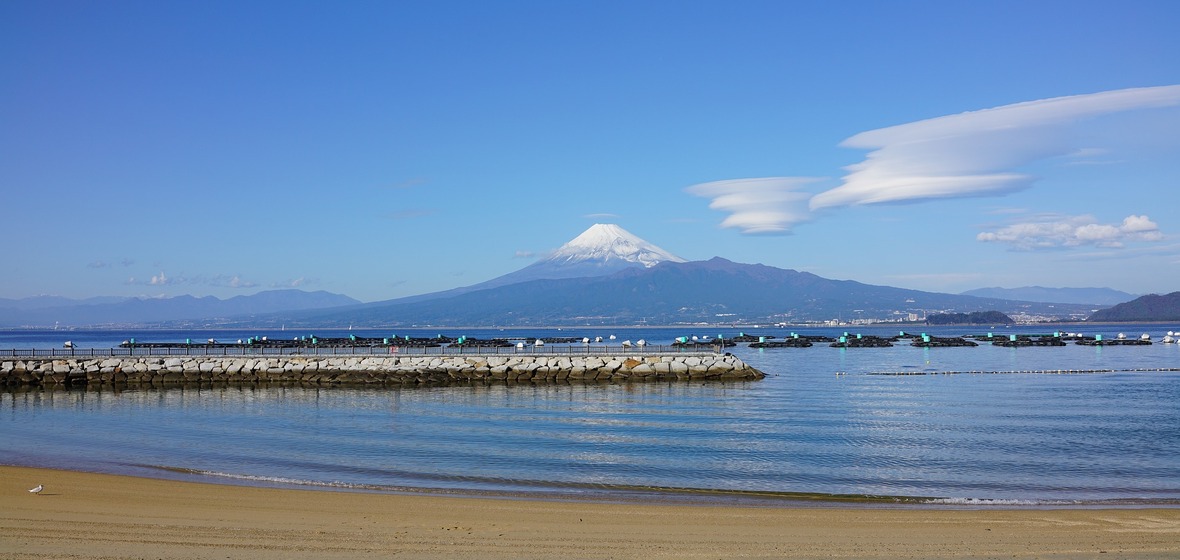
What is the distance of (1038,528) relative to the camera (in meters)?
12.0

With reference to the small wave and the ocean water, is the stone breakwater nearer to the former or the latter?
the ocean water

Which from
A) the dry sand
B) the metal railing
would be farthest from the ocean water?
the metal railing

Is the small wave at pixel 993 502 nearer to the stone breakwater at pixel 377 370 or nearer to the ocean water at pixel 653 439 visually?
the ocean water at pixel 653 439

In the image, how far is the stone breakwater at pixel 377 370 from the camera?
43469 millimetres

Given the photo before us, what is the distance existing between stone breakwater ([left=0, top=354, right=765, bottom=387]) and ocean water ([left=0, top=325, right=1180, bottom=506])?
12.8 ft

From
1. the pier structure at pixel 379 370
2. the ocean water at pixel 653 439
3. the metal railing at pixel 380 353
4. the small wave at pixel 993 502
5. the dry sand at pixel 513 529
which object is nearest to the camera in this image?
the dry sand at pixel 513 529

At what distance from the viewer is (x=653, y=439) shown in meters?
22.1

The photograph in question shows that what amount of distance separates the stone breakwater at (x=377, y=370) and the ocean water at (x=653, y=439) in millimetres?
3889

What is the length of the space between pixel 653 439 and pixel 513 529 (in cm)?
1064

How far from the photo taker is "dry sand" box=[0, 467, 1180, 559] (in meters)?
10.6

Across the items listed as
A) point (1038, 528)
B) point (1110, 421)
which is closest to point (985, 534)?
point (1038, 528)

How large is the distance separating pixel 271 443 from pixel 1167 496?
1971cm

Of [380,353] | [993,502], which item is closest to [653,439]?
[993,502]

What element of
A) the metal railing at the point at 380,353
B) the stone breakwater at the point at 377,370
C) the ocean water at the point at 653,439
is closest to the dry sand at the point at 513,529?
the ocean water at the point at 653,439
